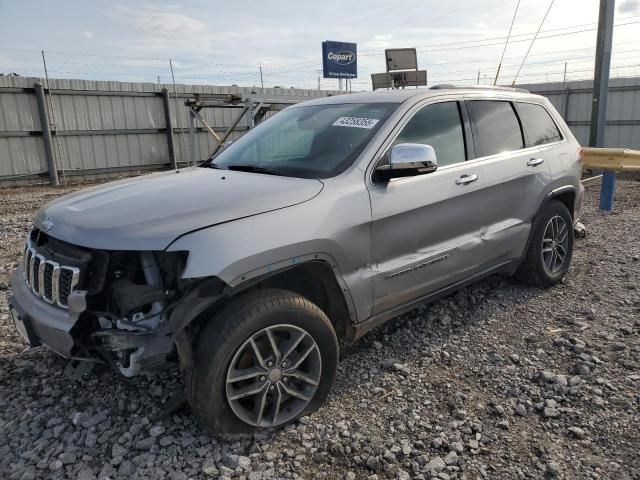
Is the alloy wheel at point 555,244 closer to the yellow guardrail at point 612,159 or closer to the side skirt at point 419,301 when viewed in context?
the side skirt at point 419,301

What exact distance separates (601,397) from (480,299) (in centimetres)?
156

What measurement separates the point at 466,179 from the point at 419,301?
0.93 metres

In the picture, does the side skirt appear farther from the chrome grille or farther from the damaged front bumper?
the chrome grille

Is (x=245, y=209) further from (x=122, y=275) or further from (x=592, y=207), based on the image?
(x=592, y=207)

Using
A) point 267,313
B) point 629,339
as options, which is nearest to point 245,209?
point 267,313

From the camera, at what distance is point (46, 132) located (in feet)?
42.8

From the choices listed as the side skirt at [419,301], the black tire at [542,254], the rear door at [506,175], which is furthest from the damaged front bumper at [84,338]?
the black tire at [542,254]

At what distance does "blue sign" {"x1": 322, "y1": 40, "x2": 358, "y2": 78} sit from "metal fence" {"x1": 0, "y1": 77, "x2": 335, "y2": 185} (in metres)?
4.16

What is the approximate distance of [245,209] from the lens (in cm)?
261

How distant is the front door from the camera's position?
312 centimetres

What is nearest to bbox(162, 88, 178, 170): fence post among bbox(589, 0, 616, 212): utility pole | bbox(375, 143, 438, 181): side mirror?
bbox(589, 0, 616, 212): utility pole

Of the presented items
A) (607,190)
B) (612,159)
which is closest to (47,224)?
(612,159)

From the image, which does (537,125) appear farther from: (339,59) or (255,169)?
(339,59)

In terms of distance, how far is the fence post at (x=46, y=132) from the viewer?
12820 mm
